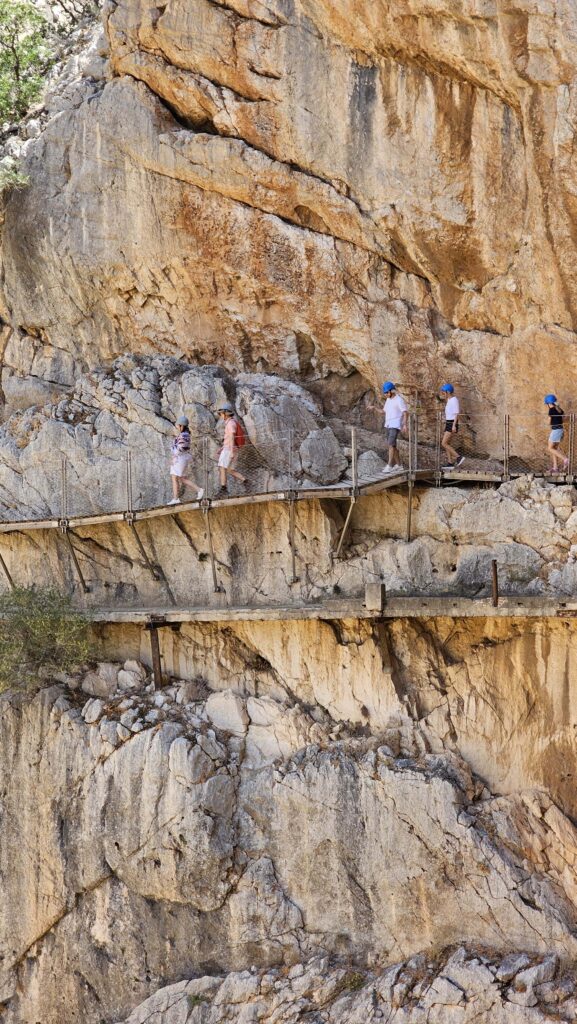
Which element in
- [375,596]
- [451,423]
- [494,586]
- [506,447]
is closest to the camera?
[494,586]

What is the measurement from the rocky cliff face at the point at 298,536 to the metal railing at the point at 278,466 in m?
0.09

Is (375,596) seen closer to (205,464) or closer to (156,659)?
(205,464)

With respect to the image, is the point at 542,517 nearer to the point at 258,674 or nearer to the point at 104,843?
the point at 258,674

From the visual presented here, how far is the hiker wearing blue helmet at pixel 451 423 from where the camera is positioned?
2023 cm

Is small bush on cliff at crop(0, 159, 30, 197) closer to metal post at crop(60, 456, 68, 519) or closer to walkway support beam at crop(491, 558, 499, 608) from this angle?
metal post at crop(60, 456, 68, 519)

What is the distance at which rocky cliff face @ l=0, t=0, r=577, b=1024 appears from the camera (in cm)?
1762

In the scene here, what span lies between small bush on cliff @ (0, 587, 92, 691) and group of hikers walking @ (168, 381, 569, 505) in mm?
2719

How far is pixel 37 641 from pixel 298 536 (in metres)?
4.76

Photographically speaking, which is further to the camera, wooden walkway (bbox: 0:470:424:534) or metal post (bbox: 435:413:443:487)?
metal post (bbox: 435:413:443:487)

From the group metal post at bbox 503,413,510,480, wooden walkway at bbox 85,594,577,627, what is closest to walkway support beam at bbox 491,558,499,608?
wooden walkway at bbox 85,594,577,627

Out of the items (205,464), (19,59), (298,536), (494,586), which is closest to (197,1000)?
(298,536)

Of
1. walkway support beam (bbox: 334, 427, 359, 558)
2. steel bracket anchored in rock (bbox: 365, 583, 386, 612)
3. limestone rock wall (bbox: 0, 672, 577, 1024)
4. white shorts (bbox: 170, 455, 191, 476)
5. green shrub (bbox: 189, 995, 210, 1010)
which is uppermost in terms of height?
white shorts (bbox: 170, 455, 191, 476)

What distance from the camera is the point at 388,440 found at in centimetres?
2055

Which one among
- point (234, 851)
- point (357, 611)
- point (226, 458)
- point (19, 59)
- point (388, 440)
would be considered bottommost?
point (234, 851)
